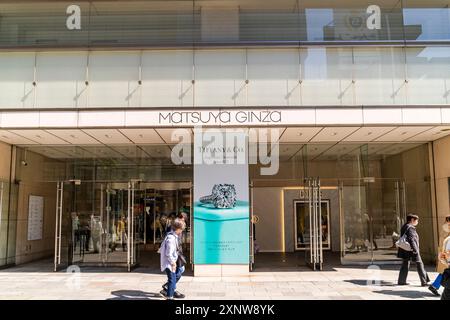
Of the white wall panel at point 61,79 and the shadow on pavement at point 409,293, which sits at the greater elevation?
the white wall panel at point 61,79

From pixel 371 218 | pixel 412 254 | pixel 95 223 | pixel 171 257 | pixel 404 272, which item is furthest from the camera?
pixel 371 218

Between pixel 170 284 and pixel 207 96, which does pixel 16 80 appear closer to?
pixel 207 96

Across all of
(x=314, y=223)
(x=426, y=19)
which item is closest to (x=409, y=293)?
(x=314, y=223)

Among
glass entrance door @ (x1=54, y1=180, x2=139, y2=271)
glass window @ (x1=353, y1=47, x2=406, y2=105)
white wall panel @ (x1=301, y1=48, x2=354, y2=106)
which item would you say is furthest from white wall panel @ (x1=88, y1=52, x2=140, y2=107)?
glass window @ (x1=353, y1=47, x2=406, y2=105)

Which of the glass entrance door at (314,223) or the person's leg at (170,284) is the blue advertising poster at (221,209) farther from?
the person's leg at (170,284)

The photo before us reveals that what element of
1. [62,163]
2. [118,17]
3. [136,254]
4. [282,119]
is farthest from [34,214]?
[282,119]

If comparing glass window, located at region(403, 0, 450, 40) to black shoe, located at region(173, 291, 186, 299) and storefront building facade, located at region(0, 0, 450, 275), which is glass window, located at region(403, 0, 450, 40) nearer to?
storefront building facade, located at region(0, 0, 450, 275)

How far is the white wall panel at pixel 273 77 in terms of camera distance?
1189 centimetres

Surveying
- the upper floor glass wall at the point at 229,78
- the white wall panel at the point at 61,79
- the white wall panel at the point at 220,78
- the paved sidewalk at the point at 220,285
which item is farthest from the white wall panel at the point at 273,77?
the paved sidewalk at the point at 220,285

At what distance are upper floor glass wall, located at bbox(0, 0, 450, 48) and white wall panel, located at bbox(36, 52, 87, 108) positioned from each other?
36 centimetres

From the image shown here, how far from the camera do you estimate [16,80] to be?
39.7 feet

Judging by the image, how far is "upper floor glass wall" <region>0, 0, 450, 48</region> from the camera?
1224 cm

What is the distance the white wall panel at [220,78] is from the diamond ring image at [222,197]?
2.16 meters

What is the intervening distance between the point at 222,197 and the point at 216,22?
4.64m
